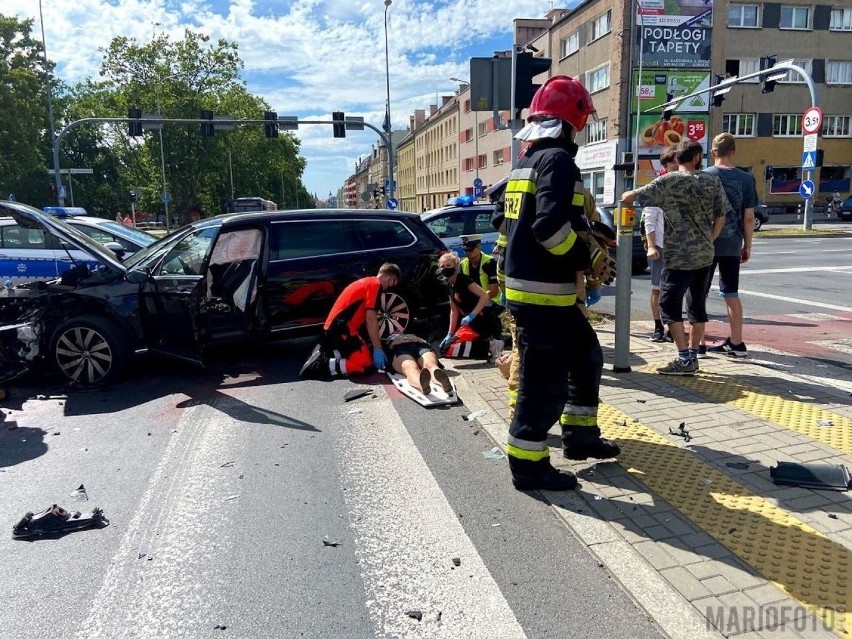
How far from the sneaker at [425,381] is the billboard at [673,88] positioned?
118 ft

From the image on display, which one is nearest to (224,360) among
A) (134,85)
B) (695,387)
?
(695,387)

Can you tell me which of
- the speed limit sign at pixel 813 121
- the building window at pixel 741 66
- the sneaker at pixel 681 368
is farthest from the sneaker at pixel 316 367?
the building window at pixel 741 66

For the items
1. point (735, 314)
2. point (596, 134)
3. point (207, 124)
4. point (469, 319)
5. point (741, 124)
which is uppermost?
point (741, 124)

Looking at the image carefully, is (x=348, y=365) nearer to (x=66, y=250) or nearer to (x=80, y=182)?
(x=66, y=250)

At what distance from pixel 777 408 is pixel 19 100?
43753mm

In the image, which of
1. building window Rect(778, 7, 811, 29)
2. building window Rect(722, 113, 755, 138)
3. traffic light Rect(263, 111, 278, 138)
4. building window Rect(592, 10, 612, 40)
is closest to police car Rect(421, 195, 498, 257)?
traffic light Rect(263, 111, 278, 138)

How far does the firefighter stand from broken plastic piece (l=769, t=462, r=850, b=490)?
113 centimetres

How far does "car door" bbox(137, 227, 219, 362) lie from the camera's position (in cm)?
614

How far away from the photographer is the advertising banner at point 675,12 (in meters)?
35.9

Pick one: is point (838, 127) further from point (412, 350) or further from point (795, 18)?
point (412, 350)

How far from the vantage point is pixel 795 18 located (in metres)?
40.3

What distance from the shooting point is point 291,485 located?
3.89 meters

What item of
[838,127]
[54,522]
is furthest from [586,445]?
[838,127]

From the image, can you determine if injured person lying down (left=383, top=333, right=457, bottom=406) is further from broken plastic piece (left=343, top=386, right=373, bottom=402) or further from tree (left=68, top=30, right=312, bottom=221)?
tree (left=68, top=30, right=312, bottom=221)
